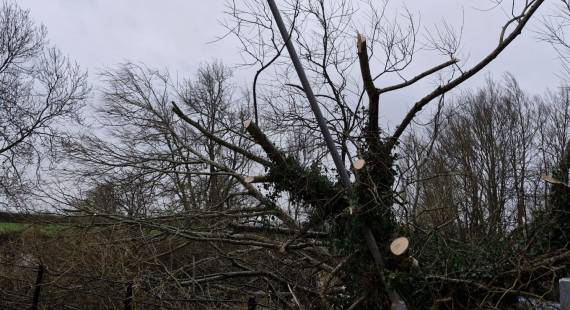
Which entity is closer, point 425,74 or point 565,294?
point 565,294

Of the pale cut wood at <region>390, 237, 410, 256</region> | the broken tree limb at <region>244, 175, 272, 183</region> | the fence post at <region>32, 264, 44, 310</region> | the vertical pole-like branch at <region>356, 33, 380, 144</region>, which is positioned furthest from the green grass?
the pale cut wood at <region>390, 237, 410, 256</region>

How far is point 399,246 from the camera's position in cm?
548

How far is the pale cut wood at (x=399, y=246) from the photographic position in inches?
213

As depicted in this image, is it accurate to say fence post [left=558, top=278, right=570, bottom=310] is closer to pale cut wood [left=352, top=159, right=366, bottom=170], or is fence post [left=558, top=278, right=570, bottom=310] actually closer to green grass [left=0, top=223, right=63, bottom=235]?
pale cut wood [left=352, top=159, right=366, bottom=170]

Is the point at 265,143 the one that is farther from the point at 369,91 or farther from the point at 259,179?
the point at 369,91

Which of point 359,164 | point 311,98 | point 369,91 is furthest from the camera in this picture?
point 369,91

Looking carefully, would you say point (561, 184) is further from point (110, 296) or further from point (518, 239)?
point (110, 296)

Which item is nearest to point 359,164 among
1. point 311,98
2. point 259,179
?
point 311,98

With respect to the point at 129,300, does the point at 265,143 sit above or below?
above

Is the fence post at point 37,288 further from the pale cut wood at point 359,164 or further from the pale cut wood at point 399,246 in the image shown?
the pale cut wood at point 399,246

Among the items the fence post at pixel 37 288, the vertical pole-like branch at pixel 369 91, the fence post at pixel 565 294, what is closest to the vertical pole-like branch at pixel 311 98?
the vertical pole-like branch at pixel 369 91

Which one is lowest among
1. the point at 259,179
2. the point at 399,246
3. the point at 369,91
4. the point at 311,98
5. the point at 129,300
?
the point at 129,300

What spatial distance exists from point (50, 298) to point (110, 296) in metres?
1.33

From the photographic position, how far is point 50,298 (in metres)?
8.29
